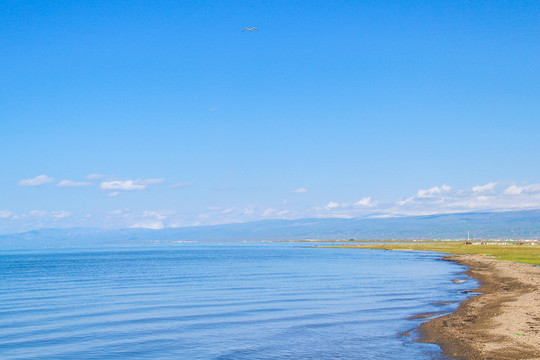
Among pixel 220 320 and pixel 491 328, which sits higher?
pixel 491 328

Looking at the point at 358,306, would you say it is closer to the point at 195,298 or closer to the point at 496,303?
the point at 496,303

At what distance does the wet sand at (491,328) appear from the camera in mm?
22328

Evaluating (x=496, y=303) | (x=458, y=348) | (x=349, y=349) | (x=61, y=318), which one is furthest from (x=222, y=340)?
(x=496, y=303)

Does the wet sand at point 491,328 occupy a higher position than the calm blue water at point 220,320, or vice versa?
the wet sand at point 491,328

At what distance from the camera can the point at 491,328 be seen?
2752 centimetres

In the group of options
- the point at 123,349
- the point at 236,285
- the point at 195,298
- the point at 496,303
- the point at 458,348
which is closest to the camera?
the point at 458,348

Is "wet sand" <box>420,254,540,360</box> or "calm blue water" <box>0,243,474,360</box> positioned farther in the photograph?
"calm blue water" <box>0,243,474,360</box>

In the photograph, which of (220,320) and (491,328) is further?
(220,320)

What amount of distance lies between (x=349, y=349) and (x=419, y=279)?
42175 millimetres

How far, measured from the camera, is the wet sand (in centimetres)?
2233

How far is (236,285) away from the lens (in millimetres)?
56375

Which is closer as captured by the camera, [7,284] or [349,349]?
[349,349]

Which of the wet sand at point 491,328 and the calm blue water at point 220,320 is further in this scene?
the calm blue water at point 220,320

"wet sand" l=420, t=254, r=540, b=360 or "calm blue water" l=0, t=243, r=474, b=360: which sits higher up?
"wet sand" l=420, t=254, r=540, b=360
